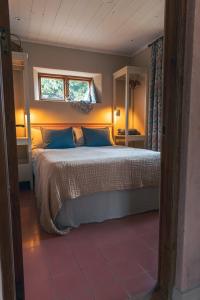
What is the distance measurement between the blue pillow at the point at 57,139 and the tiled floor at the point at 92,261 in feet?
4.68

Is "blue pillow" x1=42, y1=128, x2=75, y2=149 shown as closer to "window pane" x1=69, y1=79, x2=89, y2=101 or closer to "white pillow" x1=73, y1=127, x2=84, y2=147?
"white pillow" x1=73, y1=127, x2=84, y2=147

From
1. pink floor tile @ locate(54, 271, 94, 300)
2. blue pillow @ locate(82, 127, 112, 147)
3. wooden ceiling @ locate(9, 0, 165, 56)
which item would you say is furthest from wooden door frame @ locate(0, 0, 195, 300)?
blue pillow @ locate(82, 127, 112, 147)

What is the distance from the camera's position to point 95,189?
80.0 inches

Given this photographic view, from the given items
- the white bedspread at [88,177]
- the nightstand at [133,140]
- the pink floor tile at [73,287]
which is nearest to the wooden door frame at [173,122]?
the pink floor tile at [73,287]

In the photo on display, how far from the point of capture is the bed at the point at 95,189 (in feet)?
6.29

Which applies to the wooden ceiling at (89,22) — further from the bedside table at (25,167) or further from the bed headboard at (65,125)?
the bedside table at (25,167)

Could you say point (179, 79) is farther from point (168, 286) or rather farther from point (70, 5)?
point (70, 5)

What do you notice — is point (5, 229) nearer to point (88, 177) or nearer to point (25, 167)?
point (88, 177)

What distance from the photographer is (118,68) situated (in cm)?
433

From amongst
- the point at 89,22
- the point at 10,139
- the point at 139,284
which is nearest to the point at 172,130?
the point at 10,139

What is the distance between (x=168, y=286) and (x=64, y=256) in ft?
2.61

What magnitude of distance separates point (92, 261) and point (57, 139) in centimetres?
217

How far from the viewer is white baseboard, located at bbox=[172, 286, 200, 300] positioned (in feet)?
3.60

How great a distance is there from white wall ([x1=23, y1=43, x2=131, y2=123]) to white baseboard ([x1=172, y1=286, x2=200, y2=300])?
3346 millimetres
